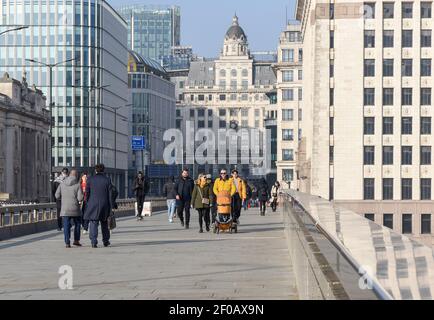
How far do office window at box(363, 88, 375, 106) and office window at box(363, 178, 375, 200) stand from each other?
7.05m

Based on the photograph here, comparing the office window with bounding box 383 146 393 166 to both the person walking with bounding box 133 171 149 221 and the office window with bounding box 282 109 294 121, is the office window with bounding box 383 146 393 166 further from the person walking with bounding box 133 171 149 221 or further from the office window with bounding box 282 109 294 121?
the person walking with bounding box 133 171 149 221

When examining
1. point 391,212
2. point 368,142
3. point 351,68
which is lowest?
point 391,212

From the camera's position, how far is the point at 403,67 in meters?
99.6

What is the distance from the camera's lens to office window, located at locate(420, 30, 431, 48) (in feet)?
325

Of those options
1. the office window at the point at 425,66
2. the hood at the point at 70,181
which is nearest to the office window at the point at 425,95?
the office window at the point at 425,66

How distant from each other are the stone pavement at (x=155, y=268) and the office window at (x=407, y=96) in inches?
2939

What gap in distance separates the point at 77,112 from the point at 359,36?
46477mm

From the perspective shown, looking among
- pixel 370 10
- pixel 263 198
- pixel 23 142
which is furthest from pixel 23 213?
pixel 23 142

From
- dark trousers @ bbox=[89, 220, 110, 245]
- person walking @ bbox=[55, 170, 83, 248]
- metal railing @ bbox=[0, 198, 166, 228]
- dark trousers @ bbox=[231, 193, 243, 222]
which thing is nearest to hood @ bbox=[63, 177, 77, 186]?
person walking @ bbox=[55, 170, 83, 248]

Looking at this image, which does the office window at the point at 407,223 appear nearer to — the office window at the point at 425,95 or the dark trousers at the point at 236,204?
the office window at the point at 425,95
